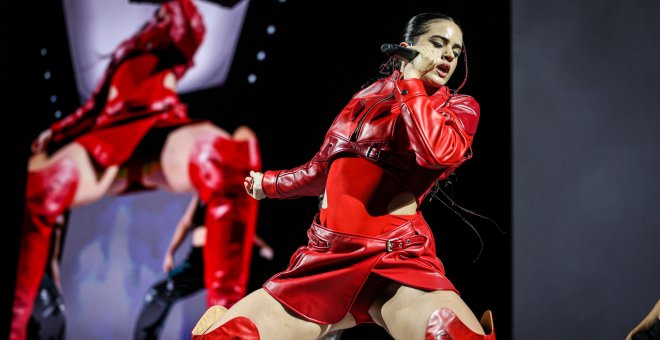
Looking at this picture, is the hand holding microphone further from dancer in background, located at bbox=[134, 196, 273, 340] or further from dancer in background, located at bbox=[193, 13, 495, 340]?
dancer in background, located at bbox=[134, 196, 273, 340]

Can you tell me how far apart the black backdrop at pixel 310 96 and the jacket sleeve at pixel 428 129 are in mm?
469

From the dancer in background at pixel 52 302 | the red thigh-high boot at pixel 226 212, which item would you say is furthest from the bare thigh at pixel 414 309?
the dancer in background at pixel 52 302

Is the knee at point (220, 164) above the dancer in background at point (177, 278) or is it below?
above

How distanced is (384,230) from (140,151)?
1977 mm

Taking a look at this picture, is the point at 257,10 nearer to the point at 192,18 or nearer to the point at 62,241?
the point at 192,18

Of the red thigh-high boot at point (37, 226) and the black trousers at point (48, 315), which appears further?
the red thigh-high boot at point (37, 226)

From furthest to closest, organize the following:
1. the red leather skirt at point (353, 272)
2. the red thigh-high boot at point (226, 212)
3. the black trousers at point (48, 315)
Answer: the black trousers at point (48, 315) < the red thigh-high boot at point (226, 212) < the red leather skirt at point (353, 272)

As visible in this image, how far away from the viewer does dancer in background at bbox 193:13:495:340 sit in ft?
4.76

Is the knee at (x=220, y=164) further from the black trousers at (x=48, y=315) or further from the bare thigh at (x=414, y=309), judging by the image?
the bare thigh at (x=414, y=309)

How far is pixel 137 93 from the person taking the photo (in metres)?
3.40

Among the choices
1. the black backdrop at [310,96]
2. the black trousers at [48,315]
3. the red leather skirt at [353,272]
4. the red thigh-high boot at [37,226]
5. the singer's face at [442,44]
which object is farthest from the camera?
the red thigh-high boot at [37,226]

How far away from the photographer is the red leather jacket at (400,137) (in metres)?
1.44

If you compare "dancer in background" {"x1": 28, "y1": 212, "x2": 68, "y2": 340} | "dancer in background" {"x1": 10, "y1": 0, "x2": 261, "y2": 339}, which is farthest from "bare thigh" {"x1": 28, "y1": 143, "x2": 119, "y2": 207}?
"dancer in background" {"x1": 28, "y1": 212, "x2": 68, "y2": 340}

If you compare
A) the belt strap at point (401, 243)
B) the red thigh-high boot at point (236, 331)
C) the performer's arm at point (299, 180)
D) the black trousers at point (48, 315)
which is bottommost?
the black trousers at point (48, 315)
